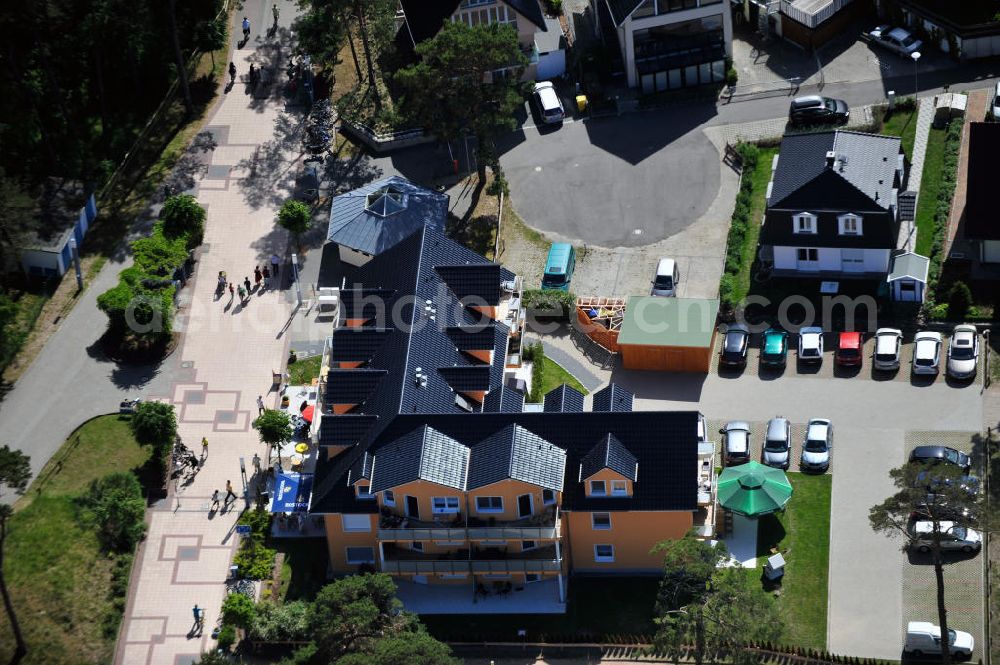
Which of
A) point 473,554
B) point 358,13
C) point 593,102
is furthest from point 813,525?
point 358,13

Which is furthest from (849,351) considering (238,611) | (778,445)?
(238,611)

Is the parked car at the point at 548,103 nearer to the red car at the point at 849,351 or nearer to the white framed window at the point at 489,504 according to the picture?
the red car at the point at 849,351

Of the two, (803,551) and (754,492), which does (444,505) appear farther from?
(803,551)

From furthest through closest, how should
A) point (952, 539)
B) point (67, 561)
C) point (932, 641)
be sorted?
point (67, 561), point (952, 539), point (932, 641)

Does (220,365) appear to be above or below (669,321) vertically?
below

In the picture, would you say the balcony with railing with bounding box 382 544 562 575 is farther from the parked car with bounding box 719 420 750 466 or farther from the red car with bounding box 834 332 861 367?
the red car with bounding box 834 332 861 367

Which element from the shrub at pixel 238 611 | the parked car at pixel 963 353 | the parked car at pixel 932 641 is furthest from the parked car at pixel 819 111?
the shrub at pixel 238 611

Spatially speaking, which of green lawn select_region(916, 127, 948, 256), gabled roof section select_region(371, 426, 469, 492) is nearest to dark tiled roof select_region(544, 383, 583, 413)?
gabled roof section select_region(371, 426, 469, 492)
